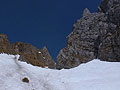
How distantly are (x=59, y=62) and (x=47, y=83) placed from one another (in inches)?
926

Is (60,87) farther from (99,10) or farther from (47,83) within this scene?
(99,10)

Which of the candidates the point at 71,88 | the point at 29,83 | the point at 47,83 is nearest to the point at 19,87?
the point at 29,83

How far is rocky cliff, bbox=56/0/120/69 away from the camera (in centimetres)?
4116

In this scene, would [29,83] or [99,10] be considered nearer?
[29,83]

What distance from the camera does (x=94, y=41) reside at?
50.3m

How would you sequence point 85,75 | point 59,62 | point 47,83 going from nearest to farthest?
point 47,83, point 85,75, point 59,62

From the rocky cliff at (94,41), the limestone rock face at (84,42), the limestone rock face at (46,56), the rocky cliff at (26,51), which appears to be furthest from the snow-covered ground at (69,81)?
the limestone rock face at (46,56)

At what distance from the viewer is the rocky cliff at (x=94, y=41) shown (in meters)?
41.2

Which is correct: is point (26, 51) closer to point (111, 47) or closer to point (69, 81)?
point (111, 47)

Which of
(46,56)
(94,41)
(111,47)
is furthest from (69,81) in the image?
(46,56)

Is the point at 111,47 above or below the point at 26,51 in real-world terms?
below

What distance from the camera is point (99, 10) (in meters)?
60.8

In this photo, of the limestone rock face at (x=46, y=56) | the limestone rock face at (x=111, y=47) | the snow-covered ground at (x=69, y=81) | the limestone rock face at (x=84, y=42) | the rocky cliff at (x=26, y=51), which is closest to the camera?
the snow-covered ground at (x=69, y=81)

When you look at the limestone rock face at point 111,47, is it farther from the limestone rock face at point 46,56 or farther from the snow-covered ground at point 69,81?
the limestone rock face at point 46,56
